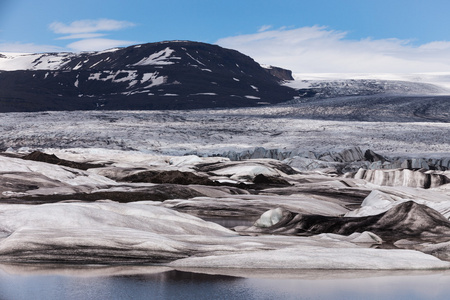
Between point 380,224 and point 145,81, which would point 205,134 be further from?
point 145,81

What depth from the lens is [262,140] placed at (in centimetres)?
4041

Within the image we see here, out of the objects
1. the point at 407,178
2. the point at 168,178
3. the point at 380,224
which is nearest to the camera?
the point at 380,224

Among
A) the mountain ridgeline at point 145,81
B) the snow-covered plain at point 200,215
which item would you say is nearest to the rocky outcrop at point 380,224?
the snow-covered plain at point 200,215

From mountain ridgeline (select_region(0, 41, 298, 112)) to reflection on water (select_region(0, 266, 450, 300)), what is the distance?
6498cm

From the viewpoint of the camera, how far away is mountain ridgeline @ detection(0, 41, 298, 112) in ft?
243

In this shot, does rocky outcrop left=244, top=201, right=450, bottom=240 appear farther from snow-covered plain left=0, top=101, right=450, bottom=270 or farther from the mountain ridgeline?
the mountain ridgeline

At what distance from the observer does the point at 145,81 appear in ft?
278

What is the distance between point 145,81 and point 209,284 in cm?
8058

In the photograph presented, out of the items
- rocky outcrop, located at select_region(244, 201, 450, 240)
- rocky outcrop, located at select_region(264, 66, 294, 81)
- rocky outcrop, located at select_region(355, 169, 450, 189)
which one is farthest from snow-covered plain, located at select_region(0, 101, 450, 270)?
rocky outcrop, located at select_region(264, 66, 294, 81)

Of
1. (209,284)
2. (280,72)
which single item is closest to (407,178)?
(209,284)

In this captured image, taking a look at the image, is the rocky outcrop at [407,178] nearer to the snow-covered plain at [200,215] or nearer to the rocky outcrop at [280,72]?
the snow-covered plain at [200,215]

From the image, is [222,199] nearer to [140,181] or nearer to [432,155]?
[140,181]

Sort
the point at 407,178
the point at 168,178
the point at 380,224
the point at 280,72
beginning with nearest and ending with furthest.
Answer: the point at 380,224 → the point at 168,178 → the point at 407,178 → the point at 280,72

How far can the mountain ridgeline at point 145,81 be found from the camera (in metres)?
74.2
